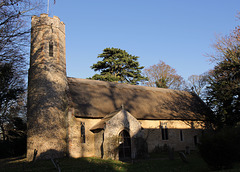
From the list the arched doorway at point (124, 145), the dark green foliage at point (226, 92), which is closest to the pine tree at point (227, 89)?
the dark green foliage at point (226, 92)

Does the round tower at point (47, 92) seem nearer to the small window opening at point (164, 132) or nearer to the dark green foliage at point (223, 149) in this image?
the small window opening at point (164, 132)

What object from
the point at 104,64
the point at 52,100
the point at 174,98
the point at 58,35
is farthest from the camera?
the point at 104,64

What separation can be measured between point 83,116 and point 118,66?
2187 centimetres

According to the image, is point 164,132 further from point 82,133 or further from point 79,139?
point 79,139

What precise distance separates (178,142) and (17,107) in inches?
712

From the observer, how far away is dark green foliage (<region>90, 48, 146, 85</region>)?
4003 centimetres

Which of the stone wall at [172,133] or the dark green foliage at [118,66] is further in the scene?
the dark green foliage at [118,66]

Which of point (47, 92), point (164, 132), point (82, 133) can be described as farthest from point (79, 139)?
point (164, 132)

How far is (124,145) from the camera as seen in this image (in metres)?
18.9

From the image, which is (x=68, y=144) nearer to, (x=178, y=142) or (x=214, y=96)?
(x=178, y=142)

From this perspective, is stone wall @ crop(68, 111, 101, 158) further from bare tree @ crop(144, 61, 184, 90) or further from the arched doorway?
bare tree @ crop(144, 61, 184, 90)

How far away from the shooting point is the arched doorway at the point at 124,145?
18.7 meters

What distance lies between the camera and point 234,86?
24000mm

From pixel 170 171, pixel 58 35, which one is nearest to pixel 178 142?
pixel 170 171
